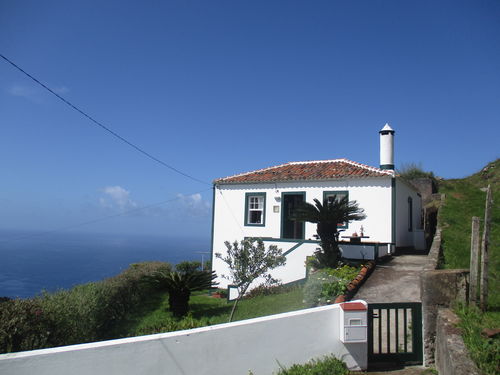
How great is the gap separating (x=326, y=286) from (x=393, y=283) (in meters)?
2.06

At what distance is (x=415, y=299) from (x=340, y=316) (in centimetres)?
350

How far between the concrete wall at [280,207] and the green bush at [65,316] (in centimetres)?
663

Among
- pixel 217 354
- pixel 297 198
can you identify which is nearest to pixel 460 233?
pixel 297 198

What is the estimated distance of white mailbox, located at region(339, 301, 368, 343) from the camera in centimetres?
617

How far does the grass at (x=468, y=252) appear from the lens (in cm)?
468

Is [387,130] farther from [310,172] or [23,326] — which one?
[23,326]

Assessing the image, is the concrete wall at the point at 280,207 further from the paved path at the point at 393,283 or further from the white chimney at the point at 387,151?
the paved path at the point at 393,283

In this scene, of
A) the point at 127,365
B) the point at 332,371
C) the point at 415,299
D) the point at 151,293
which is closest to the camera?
the point at 127,365

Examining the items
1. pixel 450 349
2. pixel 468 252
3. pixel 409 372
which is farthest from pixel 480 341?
pixel 468 252

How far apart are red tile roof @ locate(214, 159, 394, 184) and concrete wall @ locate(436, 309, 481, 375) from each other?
997 centimetres

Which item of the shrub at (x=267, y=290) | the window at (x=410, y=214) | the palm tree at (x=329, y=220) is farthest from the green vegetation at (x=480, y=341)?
the window at (x=410, y=214)

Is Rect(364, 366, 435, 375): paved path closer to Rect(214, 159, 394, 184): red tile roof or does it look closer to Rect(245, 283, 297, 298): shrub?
Rect(245, 283, 297, 298): shrub

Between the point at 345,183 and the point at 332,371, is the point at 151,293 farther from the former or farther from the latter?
the point at 332,371

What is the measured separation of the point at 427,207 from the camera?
2161 centimetres
